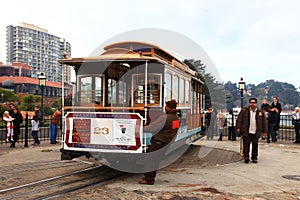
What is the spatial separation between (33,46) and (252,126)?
138 metres

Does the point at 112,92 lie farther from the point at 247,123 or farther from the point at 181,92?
the point at 247,123

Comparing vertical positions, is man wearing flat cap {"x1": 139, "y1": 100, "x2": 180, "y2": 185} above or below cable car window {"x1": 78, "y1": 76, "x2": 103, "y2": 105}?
below

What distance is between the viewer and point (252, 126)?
1024 centimetres

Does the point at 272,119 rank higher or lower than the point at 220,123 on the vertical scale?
higher

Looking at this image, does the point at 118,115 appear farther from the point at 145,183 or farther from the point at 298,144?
the point at 298,144

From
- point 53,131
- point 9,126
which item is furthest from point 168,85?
point 9,126

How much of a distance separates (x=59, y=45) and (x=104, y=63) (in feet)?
453

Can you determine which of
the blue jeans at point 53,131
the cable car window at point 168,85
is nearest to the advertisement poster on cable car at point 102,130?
the cable car window at point 168,85

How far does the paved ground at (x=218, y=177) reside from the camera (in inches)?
254

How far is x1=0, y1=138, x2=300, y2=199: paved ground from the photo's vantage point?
21.2 ft

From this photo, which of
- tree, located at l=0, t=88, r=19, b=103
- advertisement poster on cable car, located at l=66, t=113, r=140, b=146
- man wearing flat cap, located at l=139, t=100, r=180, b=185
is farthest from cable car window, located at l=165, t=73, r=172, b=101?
tree, located at l=0, t=88, r=19, b=103

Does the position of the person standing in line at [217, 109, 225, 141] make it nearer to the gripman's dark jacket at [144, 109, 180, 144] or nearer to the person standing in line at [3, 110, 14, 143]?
the person standing in line at [3, 110, 14, 143]

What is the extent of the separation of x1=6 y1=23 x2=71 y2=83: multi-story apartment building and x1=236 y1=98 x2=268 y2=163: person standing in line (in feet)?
415

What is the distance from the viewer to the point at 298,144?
1568 cm
